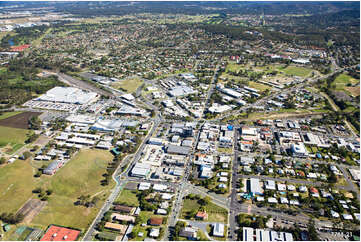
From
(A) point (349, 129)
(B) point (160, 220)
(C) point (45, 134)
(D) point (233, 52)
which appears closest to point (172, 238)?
(B) point (160, 220)

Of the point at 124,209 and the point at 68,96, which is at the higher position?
the point at 68,96

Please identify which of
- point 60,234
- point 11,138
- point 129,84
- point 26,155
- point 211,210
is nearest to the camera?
point 60,234

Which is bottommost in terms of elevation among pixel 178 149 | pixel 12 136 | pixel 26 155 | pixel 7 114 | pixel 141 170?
pixel 26 155

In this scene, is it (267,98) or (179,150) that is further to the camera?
(267,98)

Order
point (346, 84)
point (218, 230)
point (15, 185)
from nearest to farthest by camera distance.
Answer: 1. point (218, 230)
2. point (15, 185)
3. point (346, 84)

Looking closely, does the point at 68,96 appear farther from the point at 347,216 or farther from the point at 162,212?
the point at 347,216

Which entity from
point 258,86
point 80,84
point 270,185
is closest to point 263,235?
point 270,185

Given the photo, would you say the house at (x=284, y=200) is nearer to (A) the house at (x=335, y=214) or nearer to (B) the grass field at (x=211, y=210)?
(A) the house at (x=335, y=214)

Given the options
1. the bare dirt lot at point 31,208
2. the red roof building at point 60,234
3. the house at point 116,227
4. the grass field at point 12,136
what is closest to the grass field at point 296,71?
the house at point 116,227

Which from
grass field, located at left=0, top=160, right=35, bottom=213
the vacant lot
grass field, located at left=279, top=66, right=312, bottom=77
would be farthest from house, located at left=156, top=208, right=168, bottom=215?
grass field, located at left=279, top=66, right=312, bottom=77
